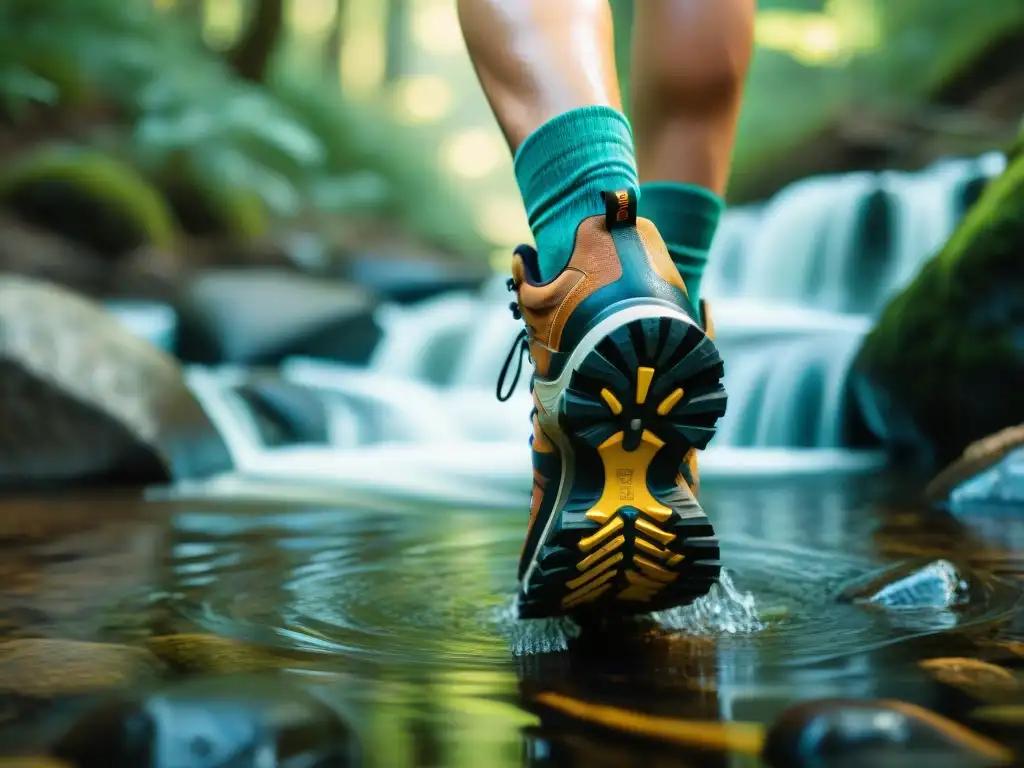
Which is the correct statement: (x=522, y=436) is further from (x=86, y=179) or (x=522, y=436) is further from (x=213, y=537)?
(x=86, y=179)

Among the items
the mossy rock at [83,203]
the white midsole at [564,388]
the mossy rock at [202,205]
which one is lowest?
the white midsole at [564,388]

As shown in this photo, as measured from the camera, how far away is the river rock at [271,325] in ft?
25.6

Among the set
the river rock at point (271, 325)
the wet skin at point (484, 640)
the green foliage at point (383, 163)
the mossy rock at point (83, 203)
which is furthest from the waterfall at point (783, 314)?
the green foliage at point (383, 163)

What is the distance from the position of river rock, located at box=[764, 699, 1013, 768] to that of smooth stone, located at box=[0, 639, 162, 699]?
2.30ft

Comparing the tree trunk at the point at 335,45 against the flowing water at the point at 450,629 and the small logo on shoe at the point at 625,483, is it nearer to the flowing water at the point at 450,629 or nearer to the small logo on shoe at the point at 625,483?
the flowing water at the point at 450,629

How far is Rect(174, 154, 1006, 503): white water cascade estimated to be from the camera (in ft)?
16.8

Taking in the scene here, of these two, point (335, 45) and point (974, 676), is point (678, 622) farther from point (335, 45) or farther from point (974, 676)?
point (335, 45)

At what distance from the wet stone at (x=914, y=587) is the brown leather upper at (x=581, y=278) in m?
0.59

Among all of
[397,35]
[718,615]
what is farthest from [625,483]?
[397,35]

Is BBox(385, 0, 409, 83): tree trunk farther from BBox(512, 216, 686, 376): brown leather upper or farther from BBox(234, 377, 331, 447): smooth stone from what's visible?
BBox(512, 216, 686, 376): brown leather upper

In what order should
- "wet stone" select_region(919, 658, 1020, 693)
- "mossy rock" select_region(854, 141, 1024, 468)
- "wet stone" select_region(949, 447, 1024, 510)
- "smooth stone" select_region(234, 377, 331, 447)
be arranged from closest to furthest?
"wet stone" select_region(919, 658, 1020, 693)
"wet stone" select_region(949, 447, 1024, 510)
"mossy rock" select_region(854, 141, 1024, 468)
"smooth stone" select_region(234, 377, 331, 447)

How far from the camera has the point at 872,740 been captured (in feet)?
3.08

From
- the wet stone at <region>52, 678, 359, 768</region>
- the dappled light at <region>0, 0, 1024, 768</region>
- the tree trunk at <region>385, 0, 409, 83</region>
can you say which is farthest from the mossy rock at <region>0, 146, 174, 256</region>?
the tree trunk at <region>385, 0, 409, 83</region>

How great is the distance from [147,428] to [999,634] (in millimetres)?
Answer: 3493
